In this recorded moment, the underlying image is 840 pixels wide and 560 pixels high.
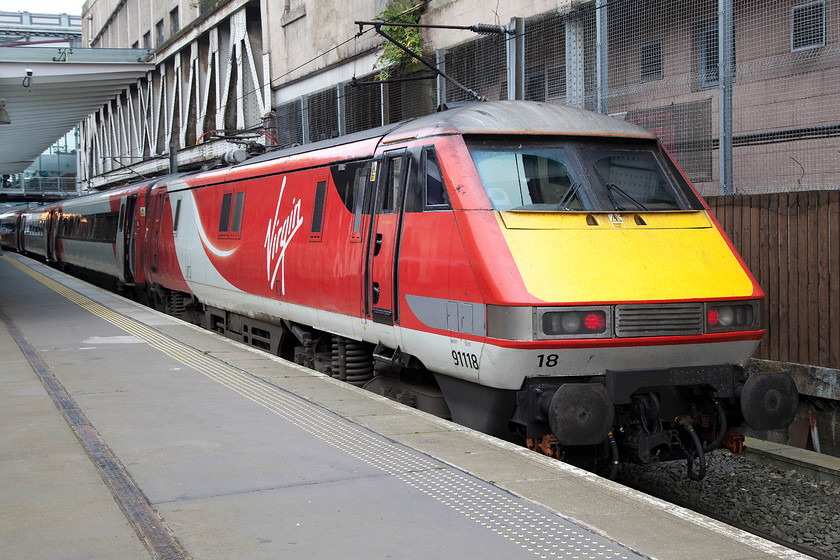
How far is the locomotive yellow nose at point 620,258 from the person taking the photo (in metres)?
6.09

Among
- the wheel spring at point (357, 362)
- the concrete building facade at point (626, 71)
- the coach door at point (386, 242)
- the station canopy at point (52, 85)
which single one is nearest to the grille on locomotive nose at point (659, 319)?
the coach door at point (386, 242)

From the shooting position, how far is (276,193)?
35.8 feet

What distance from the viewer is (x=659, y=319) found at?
20.2 feet

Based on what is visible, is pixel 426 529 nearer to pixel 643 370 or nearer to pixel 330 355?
pixel 643 370

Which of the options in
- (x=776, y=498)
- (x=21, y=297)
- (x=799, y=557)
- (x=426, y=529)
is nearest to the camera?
(x=799, y=557)

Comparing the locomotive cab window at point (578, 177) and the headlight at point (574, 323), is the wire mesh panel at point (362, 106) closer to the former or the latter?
the locomotive cab window at point (578, 177)

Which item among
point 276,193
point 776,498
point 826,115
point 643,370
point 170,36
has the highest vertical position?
point 170,36

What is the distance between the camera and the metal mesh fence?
9656mm

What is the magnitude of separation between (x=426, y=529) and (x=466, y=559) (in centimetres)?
43

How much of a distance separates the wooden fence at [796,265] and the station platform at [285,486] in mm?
4280

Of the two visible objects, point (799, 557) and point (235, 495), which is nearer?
point (799, 557)

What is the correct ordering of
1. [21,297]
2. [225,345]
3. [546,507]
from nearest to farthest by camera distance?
[546,507] → [225,345] → [21,297]

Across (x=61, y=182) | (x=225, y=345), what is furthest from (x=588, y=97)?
(x=61, y=182)

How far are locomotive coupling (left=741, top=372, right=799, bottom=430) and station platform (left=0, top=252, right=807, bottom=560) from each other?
1.58 metres
